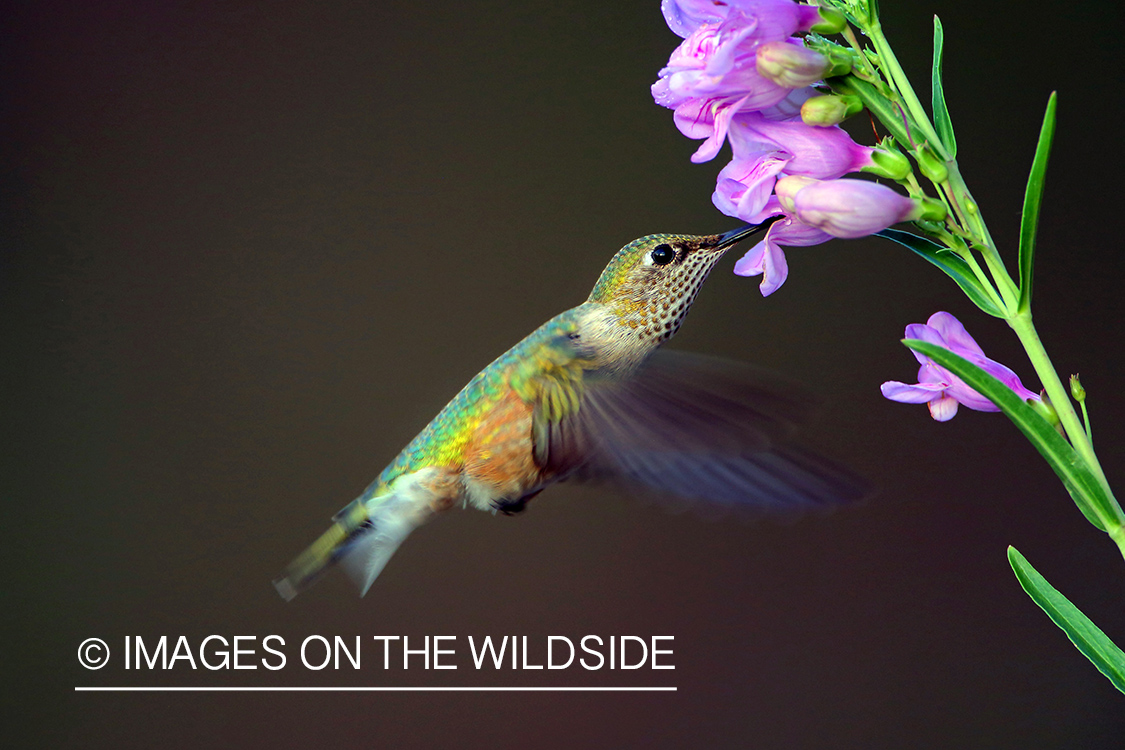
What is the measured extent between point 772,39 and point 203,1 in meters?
2.12

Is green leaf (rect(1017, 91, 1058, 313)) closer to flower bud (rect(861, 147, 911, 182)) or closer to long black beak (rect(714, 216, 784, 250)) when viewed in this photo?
flower bud (rect(861, 147, 911, 182))

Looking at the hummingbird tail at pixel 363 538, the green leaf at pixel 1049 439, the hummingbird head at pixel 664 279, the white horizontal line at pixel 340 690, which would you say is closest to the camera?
the green leaf at pixel 1049 439

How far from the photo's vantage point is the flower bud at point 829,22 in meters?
0.57

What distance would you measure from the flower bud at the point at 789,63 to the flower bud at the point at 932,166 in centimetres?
8

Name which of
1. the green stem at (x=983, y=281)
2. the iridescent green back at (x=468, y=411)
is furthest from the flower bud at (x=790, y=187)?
the iridescent green back at (x=468, y=411)

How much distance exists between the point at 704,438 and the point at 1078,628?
302 millimetres

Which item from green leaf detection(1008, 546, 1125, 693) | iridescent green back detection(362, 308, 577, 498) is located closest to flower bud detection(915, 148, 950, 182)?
green leaf detection(1008, 546, 1125, 693)

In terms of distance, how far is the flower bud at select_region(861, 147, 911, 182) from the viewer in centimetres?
56

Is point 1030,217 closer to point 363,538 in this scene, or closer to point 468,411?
point 468,411

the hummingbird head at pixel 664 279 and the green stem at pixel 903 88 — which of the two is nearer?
the green stem at pixel 903 88

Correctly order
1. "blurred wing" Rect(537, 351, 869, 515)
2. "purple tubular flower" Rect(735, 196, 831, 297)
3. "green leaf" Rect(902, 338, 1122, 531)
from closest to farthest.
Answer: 1. "green leaf" Rect(902, 338, 1122, 531)
2. "purple tubular flower" Rect(735, 196, 831, 297)
3. "blurred wing" Rect(537, 351, 869, 515)

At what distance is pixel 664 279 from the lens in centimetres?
85

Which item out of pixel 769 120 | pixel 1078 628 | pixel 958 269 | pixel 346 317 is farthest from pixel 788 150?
pixel 346 317

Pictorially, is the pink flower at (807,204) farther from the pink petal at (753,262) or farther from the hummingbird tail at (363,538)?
the hummingbird tail at (363,538)
